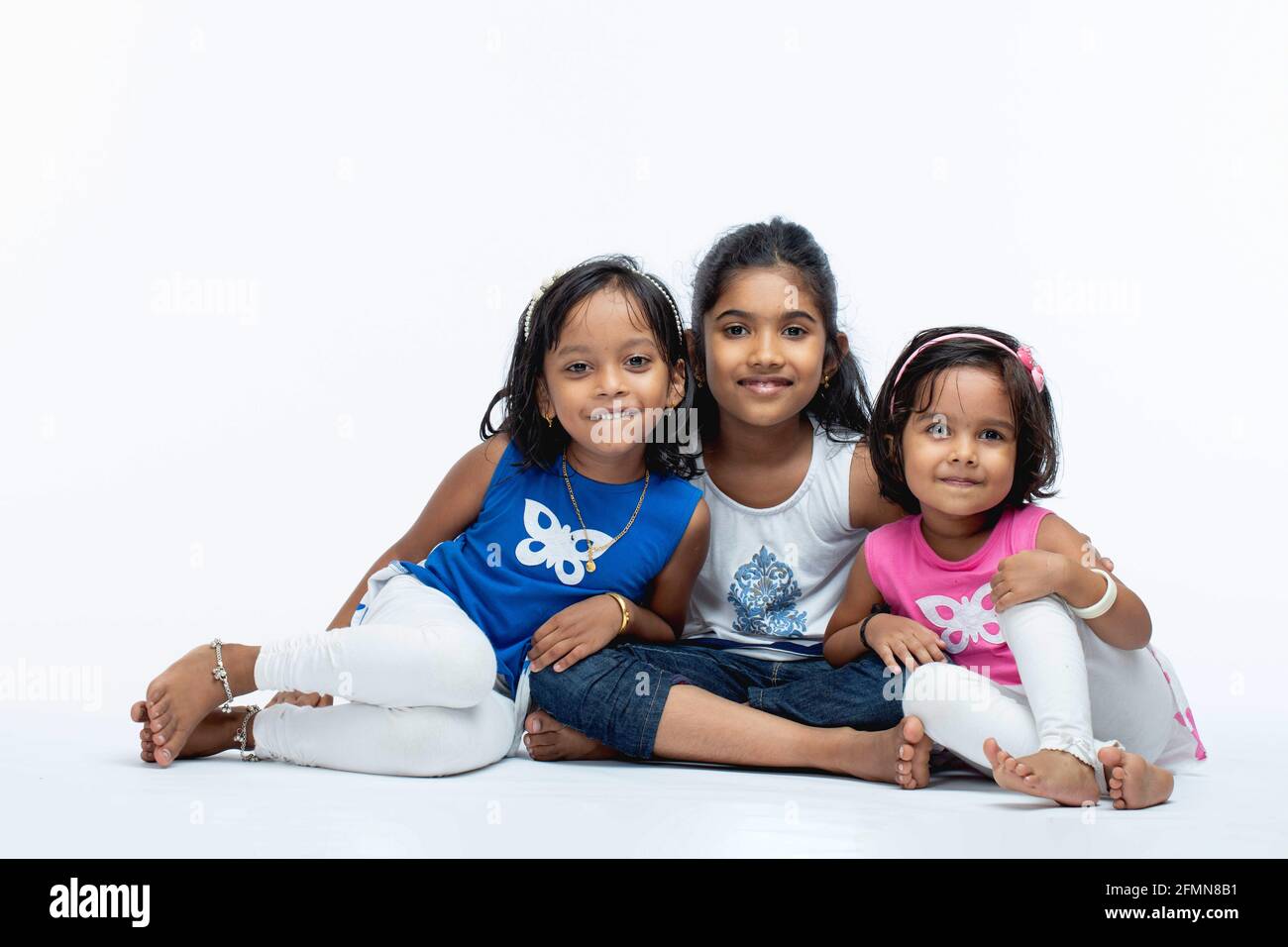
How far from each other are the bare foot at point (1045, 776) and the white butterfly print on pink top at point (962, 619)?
33 cm

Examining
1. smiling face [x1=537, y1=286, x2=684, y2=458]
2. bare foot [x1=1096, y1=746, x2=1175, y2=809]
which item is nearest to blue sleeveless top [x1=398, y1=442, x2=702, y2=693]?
smiling face [x1=537, y1=286, x2=684, y2=458]

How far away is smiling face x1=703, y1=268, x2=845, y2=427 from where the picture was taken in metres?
2.19

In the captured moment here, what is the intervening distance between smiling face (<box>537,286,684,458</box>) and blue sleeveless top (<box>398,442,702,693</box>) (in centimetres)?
11

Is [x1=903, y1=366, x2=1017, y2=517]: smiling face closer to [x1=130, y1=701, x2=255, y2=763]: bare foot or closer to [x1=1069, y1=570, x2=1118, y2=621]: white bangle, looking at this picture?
[x1=1069, y1=570, x2=1118, y2=621]: white bangle

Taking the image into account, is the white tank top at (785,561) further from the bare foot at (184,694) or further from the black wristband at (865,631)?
the bare foot at (184,694)

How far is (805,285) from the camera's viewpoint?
2248mm

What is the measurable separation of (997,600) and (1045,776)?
0.89 ft

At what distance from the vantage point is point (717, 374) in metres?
2.22

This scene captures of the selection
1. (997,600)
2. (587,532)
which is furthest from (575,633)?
(997,600)

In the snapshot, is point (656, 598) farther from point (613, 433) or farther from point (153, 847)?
point (153, 847)

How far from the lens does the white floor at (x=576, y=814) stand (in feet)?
4.85
